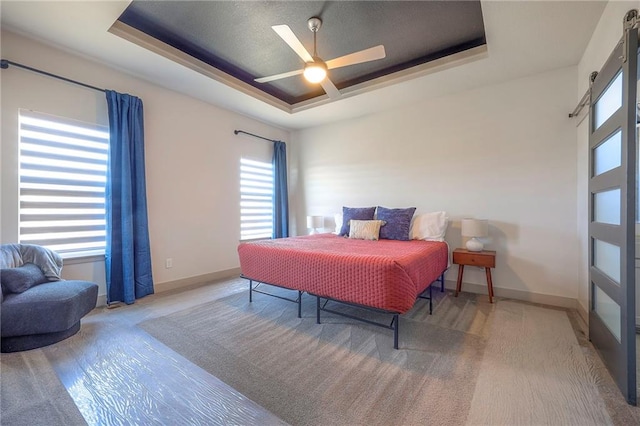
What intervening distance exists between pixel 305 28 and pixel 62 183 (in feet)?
9.87

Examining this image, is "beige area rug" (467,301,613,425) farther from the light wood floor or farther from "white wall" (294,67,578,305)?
"white wall" (294,67,578,305)

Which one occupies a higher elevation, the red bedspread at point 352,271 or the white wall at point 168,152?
the white wall at point 168,152

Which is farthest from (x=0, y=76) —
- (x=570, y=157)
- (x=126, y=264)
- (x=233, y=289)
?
(x=570, y=157)

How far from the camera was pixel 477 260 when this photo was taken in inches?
121

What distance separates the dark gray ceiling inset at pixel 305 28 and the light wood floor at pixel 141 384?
9.72 feet

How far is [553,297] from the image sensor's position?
9.77 ft

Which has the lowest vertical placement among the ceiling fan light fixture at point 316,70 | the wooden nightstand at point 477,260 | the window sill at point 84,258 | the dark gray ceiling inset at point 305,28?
the wooden nightstand at point 477,260

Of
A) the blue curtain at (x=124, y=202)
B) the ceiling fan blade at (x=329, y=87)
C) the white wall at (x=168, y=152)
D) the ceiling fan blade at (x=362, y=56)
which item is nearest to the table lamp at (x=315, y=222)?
the white wall at (x=168, y=152)

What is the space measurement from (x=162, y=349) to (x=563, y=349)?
319 cm

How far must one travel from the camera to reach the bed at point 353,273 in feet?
6.45

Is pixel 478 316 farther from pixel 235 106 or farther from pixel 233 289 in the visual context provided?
pixel 235 106

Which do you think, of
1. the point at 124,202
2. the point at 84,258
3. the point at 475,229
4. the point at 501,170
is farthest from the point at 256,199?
the point at 501,170

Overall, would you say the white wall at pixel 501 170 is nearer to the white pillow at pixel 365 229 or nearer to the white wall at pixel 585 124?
the white wall at pixel 585 124

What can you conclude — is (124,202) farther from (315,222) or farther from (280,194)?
(315,222)
